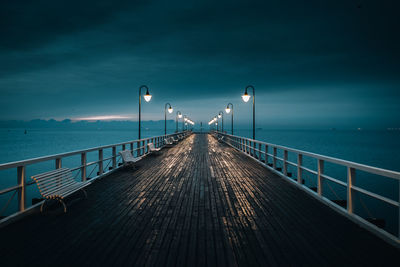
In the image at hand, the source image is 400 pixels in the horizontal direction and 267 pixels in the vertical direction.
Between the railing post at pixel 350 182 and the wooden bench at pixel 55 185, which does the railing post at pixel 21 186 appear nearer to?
the wooden bench at pixel 55 185

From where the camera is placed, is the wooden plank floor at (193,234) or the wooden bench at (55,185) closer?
the wooden plank floor at (193,234)

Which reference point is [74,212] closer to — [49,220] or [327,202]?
[49,220]

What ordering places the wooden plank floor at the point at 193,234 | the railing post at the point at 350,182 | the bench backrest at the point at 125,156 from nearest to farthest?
the wooden plank floor at the point at 193,234, the railing post at the point at 350,182, the bench backrest at the point at 125,156

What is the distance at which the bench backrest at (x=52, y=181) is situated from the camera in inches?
150

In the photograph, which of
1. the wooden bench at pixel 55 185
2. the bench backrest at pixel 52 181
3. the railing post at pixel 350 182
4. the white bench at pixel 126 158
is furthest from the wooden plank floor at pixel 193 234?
the white bench at pixel 126 158

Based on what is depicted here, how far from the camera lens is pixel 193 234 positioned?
3.30 metres

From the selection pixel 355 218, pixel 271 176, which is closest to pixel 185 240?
pixel 355 218

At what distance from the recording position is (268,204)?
4586 mm

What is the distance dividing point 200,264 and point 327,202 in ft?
10.6

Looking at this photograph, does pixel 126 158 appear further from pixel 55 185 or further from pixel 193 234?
pixel 193 234

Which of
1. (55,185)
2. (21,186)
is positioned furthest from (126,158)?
(21,186)

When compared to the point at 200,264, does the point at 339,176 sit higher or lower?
lower

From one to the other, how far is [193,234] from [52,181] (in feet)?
9.52

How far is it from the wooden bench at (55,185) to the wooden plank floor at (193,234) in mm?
Result: 376
